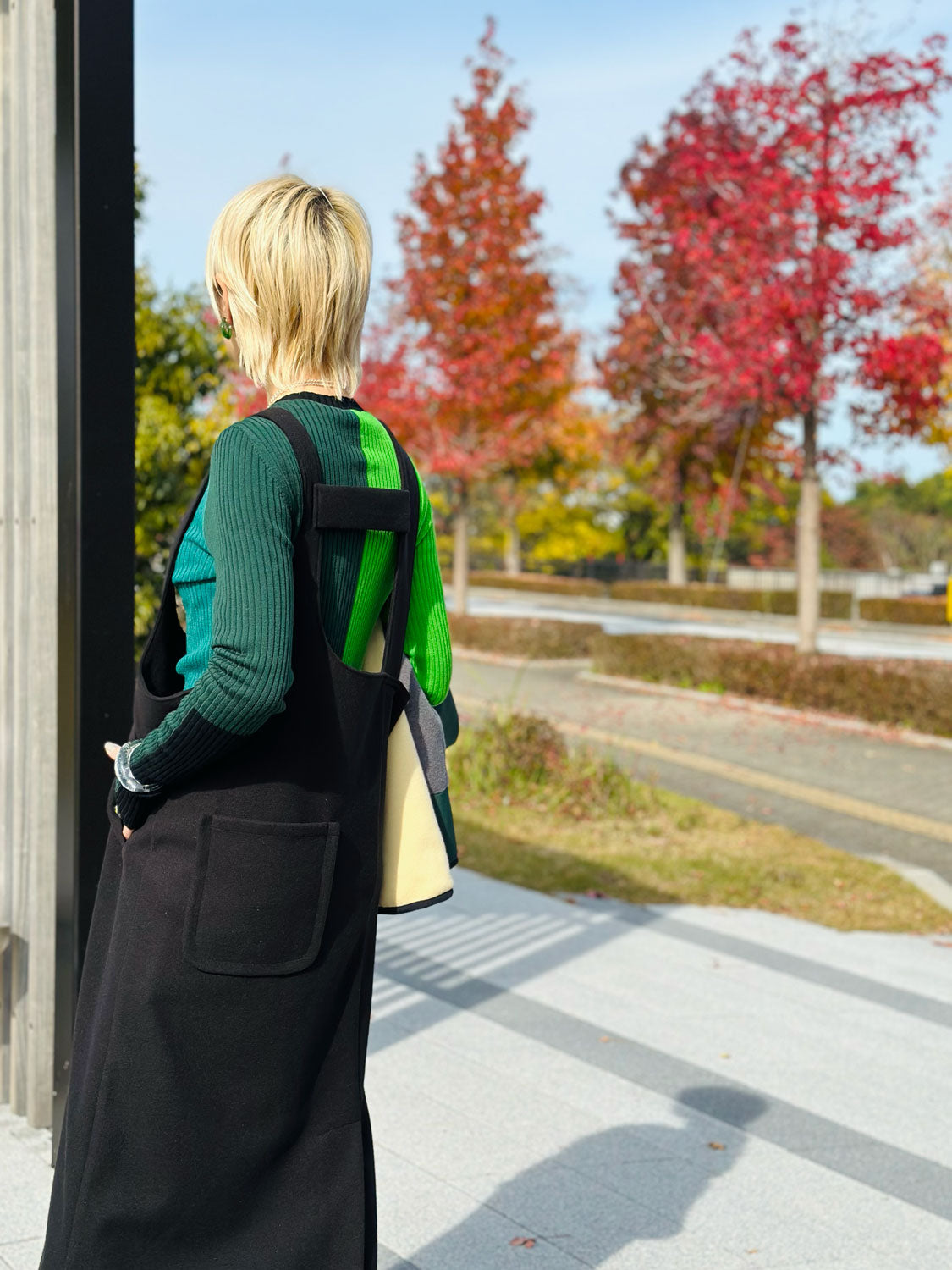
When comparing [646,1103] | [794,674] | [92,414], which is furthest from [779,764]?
[92,414]

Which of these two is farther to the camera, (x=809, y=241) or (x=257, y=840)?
(x=809, y=241)

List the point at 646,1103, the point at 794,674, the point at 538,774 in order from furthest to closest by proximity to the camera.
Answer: the point at 794,674
the point at 538,774
the point at 646,1103

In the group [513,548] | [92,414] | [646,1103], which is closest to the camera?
[92,414]

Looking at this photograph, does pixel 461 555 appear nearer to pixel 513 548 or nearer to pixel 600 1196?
pixel 600 1196

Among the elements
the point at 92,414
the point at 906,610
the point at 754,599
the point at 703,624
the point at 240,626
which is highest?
the point at 92,414

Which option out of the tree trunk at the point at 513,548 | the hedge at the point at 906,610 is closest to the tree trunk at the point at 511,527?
the tree trunk at the point at 513,548

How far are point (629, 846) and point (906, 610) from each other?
25.4 meters

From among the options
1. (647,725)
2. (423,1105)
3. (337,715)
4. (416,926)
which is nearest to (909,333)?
(647,725)

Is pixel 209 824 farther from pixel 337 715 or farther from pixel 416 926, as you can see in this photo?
pixel 416 926

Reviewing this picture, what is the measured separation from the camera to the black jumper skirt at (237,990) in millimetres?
1836

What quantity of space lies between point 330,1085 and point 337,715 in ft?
1.78

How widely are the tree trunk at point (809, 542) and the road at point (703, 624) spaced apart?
4.87 metres

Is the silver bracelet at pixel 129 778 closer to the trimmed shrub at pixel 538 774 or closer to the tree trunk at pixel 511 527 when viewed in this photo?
the trimmed shrub at pixel 538 774

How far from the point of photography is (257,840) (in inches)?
72.0
